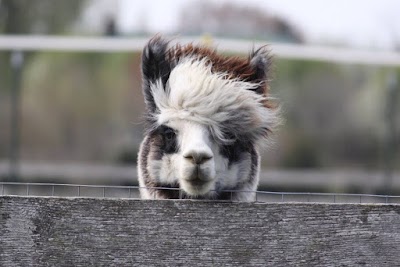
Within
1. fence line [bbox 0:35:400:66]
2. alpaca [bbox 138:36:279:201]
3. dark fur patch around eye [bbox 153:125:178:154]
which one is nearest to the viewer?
alpaca [bbox 138:36:279:201]

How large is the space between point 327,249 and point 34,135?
29.2 meters

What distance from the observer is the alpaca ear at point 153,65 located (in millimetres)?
6688

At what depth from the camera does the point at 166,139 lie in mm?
6469

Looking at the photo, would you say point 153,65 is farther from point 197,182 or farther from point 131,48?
point 131,48

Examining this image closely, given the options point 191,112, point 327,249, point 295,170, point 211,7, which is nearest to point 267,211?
point 327,249

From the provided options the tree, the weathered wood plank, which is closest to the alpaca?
the weathered wood plank

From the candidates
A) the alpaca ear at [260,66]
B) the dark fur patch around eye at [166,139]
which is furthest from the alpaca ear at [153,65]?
the alpaca ear at [260,66]

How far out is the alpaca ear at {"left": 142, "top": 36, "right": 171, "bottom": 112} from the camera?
6.69 metres

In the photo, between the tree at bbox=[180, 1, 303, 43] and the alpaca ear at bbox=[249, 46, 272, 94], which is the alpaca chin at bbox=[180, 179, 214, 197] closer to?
the alpaca ear at bbox=[249, 46, 272, 94]

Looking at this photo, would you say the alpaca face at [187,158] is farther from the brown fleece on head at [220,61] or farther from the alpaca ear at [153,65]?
the brown fleece on head at [220,61]

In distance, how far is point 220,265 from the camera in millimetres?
4215

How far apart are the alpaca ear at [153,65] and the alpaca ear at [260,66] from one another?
0.53m

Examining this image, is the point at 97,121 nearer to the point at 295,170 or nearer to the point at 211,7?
the point at 295,170

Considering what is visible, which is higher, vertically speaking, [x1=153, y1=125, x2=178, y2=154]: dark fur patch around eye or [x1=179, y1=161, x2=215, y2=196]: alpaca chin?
[x1=153, y1=125, x2=178, y2=154]: dark fur patch around eye
